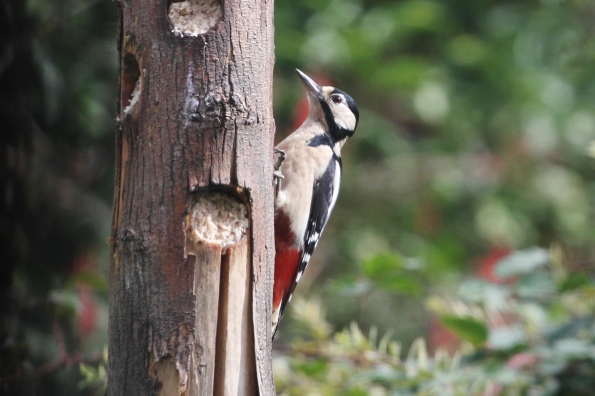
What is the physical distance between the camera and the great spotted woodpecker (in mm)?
3221

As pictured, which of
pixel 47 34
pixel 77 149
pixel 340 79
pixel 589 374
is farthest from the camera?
pixel 340 79

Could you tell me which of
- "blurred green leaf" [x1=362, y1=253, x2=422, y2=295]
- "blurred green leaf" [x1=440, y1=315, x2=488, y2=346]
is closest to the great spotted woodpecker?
"blurred green leaf" [x1=362, y1=253, x2=422, y2=295]

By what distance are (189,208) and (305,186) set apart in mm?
1348

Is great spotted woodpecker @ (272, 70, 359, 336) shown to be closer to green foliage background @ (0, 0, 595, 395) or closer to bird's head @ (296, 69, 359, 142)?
bird's head @ (296, 69, 359, 142)

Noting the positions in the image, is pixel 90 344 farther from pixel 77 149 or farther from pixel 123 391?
pixel 123 391

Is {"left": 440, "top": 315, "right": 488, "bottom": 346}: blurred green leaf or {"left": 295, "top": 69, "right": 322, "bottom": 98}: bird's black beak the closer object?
{"left": 440, "top": 315, "right": 488, "bottom": 346}: blurred green leaf

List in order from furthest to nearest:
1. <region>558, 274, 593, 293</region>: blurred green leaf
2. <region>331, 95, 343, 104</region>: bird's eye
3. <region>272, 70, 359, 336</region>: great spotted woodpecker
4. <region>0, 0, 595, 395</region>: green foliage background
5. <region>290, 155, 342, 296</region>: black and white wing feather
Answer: <region>0, 0, 595, 395</region>: green foliage background < <region>331, 95, 343, 104</region>: bird's eye < <region>290, 155, 342, 296</region>: black and white wing feather < <region>272, 70, 359, 336</region>: great spotted woodpecker < <region>558, 274, 593, 293</region>: blurred green leaf

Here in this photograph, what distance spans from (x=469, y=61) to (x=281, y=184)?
4179 millimetres

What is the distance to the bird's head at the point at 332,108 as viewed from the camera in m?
3.69

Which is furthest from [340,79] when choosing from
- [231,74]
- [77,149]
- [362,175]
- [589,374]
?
[231,74]

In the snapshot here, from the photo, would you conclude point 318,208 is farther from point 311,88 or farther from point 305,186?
point 311,88

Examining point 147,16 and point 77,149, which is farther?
point 77,149

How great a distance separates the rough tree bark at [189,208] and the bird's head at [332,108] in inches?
63.3

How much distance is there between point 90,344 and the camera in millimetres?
4160
